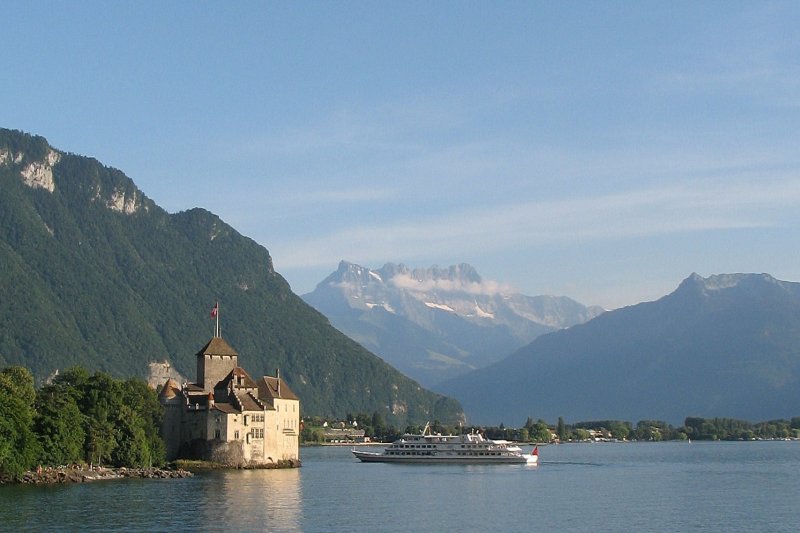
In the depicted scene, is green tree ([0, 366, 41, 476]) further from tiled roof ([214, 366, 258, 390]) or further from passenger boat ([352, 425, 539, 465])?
passenger boat ([352, 425, 539, 465])

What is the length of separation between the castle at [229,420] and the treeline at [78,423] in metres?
2.73

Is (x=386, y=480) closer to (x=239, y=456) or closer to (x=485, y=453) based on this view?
(x=239, y=456)

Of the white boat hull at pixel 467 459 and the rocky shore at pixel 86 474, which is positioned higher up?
the white boat hull at pixel 467 459

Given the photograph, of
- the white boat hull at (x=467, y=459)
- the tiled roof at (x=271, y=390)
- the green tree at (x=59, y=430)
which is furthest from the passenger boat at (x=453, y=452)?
the green tree at (x=59, y=430)

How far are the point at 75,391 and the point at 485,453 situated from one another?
72.5m

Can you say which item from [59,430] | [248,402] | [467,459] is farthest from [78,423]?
[467,459]

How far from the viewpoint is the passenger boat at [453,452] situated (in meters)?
178

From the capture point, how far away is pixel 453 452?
179250 mm

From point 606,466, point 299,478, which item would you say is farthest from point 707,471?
point 299,478

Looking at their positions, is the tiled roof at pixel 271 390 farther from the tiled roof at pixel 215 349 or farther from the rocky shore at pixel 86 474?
the rocky shore at pixel 86 474

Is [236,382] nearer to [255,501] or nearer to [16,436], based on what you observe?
[16,436]

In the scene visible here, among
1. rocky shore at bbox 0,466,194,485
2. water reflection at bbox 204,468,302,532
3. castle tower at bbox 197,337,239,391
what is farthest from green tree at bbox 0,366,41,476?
castle tower at bbox 197,337,239,391

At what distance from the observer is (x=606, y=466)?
173750mm

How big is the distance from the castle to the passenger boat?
3507 centimetres
